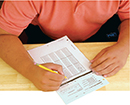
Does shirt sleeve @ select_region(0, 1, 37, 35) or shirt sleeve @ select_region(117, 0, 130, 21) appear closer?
shirt sleeve @ select_region(0, 1, 37, 35)

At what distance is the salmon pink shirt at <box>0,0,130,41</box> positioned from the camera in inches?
30.5

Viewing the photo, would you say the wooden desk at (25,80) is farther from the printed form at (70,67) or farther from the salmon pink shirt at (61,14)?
the salmon pink shirt at (61,14)

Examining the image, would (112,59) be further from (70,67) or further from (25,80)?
(25,80)

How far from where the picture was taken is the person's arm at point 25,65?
2.24ft

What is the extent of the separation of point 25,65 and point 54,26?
1.10 ft

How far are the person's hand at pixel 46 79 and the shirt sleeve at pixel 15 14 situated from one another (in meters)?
0.28

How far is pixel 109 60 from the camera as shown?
0.77 m

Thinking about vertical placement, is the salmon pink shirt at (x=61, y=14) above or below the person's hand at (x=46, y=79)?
above

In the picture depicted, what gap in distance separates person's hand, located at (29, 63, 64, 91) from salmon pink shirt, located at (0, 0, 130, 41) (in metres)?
0.28

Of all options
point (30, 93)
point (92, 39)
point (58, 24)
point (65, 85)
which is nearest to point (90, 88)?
point (65, 85)

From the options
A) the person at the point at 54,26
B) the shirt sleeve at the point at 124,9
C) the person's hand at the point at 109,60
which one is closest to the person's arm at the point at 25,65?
the person at the point at 54,26

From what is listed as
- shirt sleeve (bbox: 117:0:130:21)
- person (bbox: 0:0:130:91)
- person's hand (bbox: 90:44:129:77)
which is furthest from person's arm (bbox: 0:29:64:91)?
shirt sleeve (bbox: 117:0:130:21)

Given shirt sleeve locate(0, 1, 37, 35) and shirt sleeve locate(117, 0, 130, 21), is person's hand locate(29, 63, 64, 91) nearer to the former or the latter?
shirt sleeve locate(0, 1, 37, 35)

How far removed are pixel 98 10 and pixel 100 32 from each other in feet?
1.11
